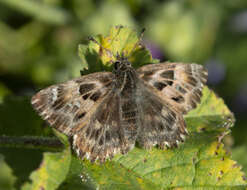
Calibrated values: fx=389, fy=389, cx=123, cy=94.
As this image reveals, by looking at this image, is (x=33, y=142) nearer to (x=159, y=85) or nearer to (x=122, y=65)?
(x=122, y=65)

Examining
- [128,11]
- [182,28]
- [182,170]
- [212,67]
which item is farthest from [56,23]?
[182,170]

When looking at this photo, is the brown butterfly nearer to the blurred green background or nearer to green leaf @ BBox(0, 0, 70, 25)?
the blurred green background

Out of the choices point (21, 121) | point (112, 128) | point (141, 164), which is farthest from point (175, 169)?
point (21, 121)

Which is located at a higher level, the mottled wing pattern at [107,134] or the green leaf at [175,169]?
the mottled wing pattern at [107,134]

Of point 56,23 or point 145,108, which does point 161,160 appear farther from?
point 56,23

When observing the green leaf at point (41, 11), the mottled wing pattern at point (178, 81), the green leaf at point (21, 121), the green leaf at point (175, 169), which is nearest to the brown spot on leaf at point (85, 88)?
the mottled wing pattern at point (178, 81)

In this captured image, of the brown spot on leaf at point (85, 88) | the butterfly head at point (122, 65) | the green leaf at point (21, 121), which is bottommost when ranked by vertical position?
the green leaf at point (21, 121)

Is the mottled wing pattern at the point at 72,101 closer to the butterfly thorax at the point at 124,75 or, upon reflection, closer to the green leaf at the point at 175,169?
the butterfly thorax at the point at 124,75

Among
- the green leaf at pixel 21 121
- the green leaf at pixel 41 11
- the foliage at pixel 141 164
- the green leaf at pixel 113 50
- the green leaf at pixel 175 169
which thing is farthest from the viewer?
the green leaf at pixel 41 11
